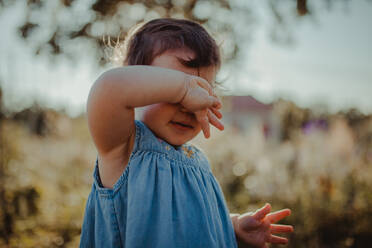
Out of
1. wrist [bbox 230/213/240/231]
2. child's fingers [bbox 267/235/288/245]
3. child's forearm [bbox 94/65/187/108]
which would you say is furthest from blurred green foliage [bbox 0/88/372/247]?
child's forearm [bbox 94/65/187/108]

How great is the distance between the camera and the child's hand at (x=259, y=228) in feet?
4.91

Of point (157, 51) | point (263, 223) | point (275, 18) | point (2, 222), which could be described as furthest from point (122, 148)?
point (275, 18)

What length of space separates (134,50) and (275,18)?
11.8 ft

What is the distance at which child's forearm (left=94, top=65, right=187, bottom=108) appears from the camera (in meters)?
0.98

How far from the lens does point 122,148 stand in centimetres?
117

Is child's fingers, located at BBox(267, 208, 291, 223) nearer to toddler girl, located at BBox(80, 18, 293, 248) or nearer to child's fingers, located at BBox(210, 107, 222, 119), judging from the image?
toddler girl, located at BBox(80, 18, 293, 248)

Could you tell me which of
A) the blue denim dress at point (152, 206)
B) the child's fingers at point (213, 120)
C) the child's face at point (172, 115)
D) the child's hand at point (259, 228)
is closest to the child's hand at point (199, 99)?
the child's fingers at point (213, 120)

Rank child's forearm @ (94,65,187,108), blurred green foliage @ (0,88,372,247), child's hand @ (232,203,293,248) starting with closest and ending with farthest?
child's forearm @ (94,65,187,108) < child's hand @ (232,203,293,248) < blurred green foliage @ (0,88,372,247)

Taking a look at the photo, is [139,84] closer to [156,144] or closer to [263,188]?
[156,144]

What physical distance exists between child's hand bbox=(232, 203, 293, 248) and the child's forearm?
87cm

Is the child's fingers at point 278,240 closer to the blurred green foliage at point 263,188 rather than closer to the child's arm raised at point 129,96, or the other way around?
the child's arm raised at point 129,96

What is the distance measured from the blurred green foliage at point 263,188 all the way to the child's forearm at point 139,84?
225 centimetres

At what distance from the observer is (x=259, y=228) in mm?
1533

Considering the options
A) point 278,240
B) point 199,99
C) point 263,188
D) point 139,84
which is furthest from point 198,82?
point 263,188
